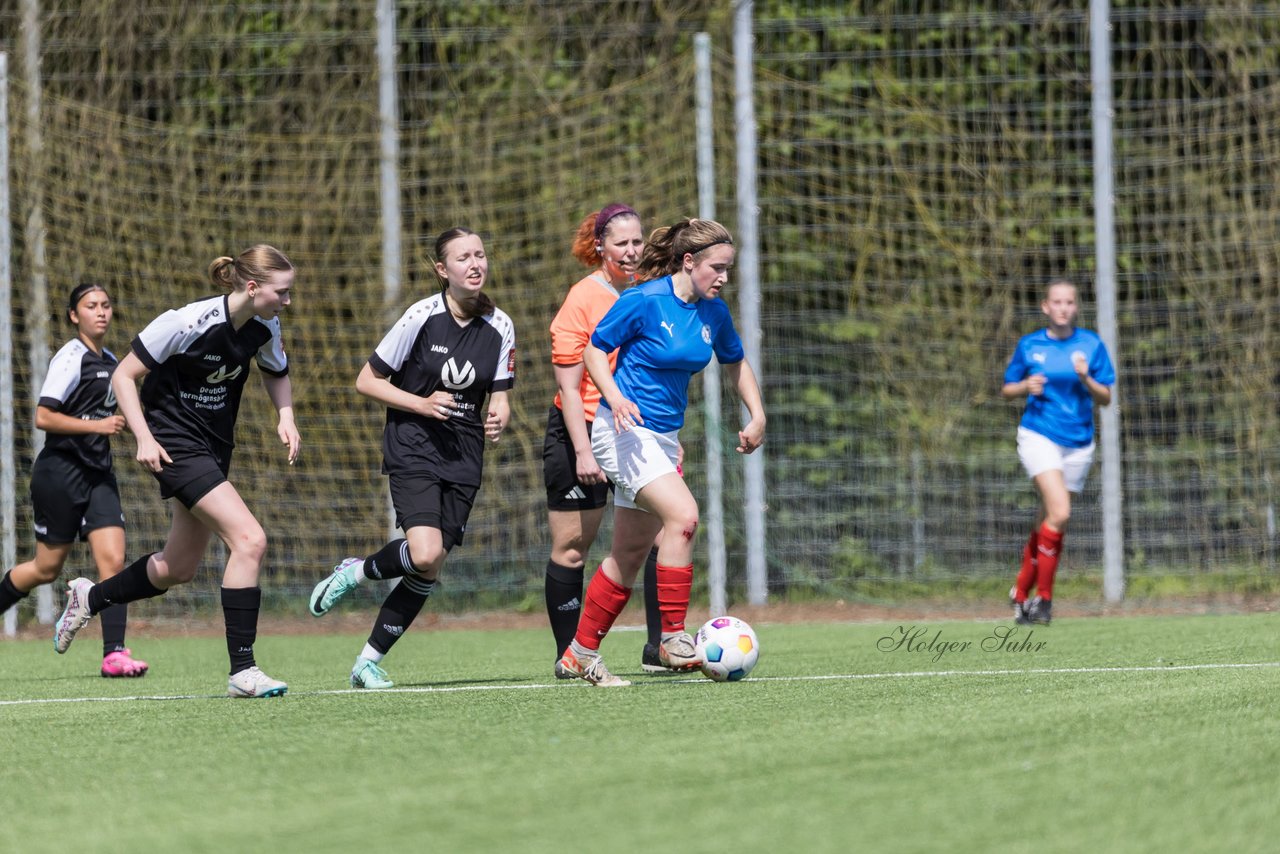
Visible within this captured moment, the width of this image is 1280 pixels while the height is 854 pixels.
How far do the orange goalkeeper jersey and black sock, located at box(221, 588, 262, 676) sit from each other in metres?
1.36

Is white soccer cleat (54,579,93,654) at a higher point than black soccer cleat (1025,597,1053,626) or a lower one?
higher

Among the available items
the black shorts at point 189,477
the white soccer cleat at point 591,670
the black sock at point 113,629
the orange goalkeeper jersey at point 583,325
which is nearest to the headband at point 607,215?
the orange goalkeeper jersey at point 583,325

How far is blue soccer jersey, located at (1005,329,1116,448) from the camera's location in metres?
9.26

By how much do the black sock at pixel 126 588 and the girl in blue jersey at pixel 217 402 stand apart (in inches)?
22.1

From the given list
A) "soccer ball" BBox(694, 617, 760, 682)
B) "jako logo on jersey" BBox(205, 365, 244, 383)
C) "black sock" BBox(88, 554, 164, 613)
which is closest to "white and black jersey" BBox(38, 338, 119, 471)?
"black sock" BBox(88, 554, 164, 613)

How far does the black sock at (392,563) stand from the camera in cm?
621

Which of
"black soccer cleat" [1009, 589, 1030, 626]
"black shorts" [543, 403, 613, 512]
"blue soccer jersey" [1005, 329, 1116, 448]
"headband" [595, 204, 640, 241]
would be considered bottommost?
"black soccer cleat" [1009, 589, 1030, 626]

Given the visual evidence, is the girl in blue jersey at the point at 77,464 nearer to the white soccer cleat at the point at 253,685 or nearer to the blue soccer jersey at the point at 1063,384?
the white soccer cleat at the point at 253,685

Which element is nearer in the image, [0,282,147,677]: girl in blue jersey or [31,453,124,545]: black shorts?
[0,282,147,677]: girl in blue jersey

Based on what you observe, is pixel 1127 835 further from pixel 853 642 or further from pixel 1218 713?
pixel 853 642

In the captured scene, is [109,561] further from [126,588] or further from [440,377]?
[440,377]

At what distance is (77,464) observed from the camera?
26.7ft

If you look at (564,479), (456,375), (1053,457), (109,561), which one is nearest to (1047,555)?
(1053,457)

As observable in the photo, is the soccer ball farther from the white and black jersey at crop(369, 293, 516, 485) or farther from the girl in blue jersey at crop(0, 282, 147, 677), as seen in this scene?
the girl in blue jersey at crop(0, 282, 147, 677)
